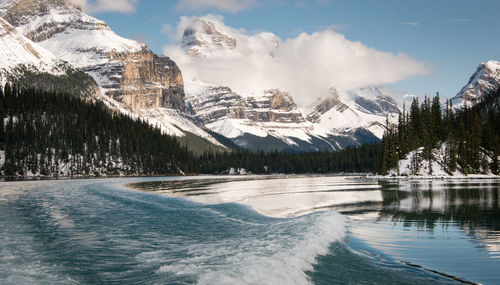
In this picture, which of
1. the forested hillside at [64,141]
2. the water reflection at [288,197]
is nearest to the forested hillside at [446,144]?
the water reflection at [288,197]

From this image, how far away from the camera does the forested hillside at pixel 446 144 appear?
122m

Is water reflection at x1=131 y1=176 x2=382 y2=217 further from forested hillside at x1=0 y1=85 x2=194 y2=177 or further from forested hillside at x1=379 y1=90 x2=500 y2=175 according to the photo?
forested hillside at x1=0 y1=85 x2=194 y2=177

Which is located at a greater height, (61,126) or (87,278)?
(61,126)

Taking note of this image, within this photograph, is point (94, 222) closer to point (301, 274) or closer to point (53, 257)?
point (53, 257)

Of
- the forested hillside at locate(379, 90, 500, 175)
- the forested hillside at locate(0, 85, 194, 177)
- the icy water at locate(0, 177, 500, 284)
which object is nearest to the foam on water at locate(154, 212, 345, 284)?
the icy water at locate(0, 177, 500, 284)

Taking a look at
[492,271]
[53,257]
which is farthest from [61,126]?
[492,271]

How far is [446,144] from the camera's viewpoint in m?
128

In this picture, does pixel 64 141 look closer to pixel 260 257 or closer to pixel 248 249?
pixel 248 249

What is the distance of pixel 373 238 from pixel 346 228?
386 centimetres

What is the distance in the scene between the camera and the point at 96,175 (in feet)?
504

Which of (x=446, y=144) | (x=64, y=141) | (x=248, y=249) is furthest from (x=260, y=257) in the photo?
(x=64, y=141)

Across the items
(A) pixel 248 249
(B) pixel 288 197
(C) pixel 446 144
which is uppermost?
(C) pixel 446 144

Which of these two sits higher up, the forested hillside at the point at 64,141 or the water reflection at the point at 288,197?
the forested hillside at the point at 64,141

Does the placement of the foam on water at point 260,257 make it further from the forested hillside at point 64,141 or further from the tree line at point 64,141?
the forested hillside at point 64,141
